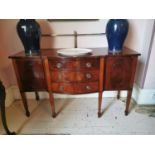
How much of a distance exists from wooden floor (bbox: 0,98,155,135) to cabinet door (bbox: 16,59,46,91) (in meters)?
0.42

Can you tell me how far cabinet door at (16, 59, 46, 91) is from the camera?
141cm

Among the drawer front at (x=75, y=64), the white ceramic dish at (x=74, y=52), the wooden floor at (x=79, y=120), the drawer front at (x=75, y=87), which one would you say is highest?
the white ceramic dish at (x=74, y=52)

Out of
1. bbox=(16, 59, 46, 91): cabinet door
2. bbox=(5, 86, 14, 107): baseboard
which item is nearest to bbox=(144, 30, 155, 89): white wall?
bbox=(16, 59, 46, 91): cabinet door

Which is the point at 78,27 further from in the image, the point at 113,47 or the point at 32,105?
the point at 32,105

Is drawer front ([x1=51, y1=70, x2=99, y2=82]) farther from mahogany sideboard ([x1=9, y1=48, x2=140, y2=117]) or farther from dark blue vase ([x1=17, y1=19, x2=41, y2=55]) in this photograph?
dark blue vase ([x1=17, y1=19, x2=41, y2=55])

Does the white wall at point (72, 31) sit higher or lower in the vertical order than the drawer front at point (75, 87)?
higher

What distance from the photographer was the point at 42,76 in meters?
1.48

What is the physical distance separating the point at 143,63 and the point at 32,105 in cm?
168

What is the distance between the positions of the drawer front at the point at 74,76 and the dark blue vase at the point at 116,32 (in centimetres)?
35

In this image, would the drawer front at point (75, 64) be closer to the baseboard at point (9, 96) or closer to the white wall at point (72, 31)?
the white wall at point (72, 31)

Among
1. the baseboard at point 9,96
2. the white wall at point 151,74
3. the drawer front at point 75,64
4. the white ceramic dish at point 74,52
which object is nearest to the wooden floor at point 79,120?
the baseboard at point 9,96

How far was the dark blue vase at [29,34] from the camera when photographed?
4.55 ft

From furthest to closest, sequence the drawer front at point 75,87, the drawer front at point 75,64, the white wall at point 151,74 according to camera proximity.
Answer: the white wall at point 151,74 → the drawer front at point 75,87 → the drawer front at point 75,64
